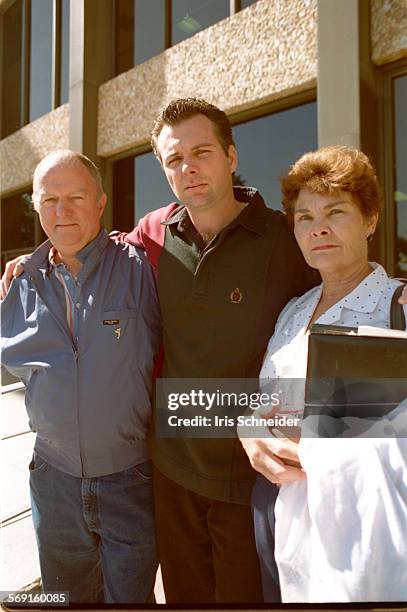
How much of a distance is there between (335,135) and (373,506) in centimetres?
185

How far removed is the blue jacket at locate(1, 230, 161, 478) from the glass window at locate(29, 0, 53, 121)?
889mm

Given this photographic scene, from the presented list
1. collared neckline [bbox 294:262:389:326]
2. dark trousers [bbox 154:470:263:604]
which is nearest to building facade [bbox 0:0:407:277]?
collared neckline [bbox 294:262:389:326]

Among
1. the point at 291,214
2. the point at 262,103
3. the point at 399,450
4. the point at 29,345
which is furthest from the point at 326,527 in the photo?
the point at 262,103

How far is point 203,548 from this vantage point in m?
1.11

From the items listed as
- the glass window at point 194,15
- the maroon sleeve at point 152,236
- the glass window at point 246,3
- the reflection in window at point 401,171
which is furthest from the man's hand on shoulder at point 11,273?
the glass window at point 246,3

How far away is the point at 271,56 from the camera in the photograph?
2338 mm

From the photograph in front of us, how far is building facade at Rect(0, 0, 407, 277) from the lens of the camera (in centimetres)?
152

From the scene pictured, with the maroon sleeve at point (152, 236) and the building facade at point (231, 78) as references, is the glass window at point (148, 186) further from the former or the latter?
the maroon sleeve at point (152, 236)

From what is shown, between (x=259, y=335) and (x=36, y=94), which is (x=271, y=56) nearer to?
(x=36, y=94)

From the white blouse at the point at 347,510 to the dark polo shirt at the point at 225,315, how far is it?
147 millimetres

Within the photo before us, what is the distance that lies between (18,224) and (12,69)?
26.7 inches

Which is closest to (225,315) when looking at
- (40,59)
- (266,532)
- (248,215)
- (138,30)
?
(248,215)

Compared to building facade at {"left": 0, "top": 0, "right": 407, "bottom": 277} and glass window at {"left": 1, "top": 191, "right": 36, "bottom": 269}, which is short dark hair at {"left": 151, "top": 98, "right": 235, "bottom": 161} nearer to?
building facade at {"left": 0, "top": 0, "right": 407, "bottom": 277}

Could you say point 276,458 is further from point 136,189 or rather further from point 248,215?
point 136,189
